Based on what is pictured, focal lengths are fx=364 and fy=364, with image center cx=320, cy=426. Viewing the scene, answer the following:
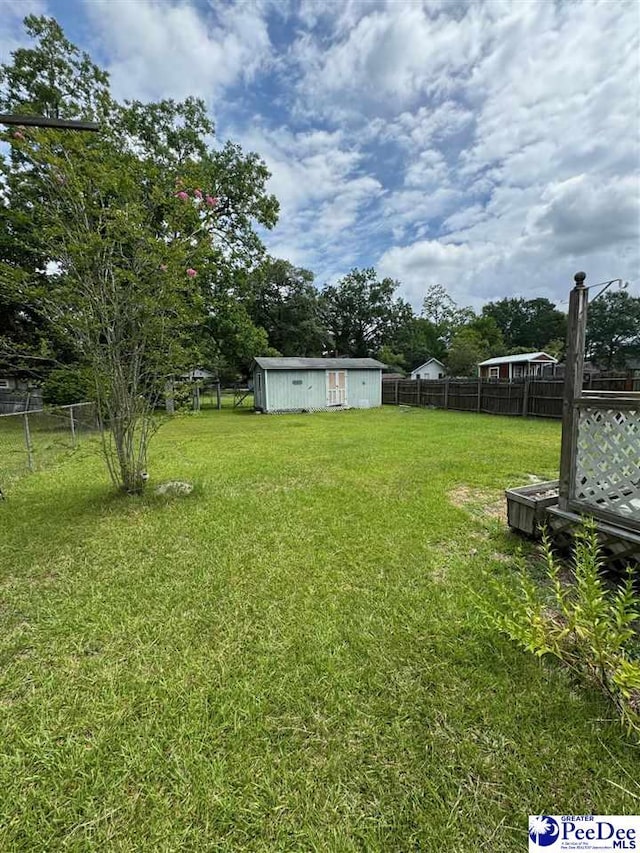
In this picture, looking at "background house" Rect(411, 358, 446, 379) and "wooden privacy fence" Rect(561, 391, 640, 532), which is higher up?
"background house" Rect(411, 358, 446, 379)

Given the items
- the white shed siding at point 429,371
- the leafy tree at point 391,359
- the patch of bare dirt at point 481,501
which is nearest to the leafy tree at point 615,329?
the white shed siding at point 429,371

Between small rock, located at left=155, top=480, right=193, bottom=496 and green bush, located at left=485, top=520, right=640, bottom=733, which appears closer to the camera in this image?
green bush, located at left=485, top=520, right=640, bottom=733

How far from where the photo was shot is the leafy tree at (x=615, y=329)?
40.8 metres

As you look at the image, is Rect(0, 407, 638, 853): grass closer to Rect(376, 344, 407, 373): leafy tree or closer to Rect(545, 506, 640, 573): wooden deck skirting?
Rect(545, 506, 640, 573): wooden deck skirting

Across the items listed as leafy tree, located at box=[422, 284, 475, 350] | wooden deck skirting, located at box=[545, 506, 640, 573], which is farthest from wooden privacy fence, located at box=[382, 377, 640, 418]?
leafy tree, located at box=[422, 284, 475, 350]

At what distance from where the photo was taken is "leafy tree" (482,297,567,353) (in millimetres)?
47469

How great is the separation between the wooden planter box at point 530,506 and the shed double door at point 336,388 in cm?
1391

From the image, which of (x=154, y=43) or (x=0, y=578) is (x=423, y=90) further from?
(x=0, y=578)

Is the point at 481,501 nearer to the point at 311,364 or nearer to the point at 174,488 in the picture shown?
the point at 174,488

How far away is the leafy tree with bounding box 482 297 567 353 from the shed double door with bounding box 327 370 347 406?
128ft

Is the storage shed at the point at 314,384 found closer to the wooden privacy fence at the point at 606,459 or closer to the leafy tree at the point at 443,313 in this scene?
the wooden privacy fence at the point at 606,459

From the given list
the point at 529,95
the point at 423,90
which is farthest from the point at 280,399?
the point at 529,95

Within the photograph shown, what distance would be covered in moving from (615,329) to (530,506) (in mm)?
51895
